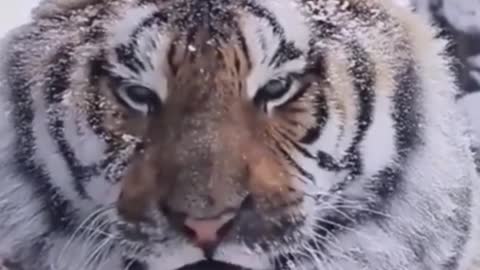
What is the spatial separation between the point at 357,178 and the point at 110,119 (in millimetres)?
136

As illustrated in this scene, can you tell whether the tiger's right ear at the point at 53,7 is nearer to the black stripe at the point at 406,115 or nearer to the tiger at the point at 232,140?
the tiger at the point at 232,140

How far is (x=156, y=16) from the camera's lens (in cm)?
63

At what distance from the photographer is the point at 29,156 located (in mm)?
667

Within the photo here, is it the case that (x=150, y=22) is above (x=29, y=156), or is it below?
above

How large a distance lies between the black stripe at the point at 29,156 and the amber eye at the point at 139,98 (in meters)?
0.06

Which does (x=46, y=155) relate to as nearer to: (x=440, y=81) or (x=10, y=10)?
(x=10, y=10)

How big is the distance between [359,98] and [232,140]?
0.08 m

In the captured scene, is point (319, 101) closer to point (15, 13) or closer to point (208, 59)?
point (208, 59)

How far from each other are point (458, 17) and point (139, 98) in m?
0.19

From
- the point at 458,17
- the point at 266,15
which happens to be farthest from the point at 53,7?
the point at 458,17

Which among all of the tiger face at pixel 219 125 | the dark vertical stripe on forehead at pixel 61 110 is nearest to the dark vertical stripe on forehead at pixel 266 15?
the tiger face at pixel 219 125

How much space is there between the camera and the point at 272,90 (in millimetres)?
625

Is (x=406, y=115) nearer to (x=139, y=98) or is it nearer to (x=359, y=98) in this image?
(x=359, y=98)

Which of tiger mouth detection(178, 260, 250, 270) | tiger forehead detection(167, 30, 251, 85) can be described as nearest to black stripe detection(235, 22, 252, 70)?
tiger forehead detection(167, 30, 251, 85)
